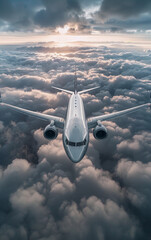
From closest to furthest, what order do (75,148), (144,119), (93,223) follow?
(75,148)
(93,223)
(144,119)

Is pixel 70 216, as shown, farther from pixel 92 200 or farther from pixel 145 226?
pixel 145 226

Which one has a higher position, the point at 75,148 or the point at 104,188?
the point at 75,148

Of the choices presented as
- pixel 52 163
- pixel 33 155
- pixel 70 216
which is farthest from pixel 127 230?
pixel 33 155

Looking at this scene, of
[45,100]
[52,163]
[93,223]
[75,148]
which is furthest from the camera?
[45,100]

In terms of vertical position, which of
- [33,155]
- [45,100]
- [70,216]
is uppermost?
[45,100]

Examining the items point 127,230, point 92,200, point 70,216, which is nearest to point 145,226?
point 127,230

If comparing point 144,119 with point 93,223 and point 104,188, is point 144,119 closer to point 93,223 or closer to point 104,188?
point 104,188

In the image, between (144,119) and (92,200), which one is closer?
(92,200)
